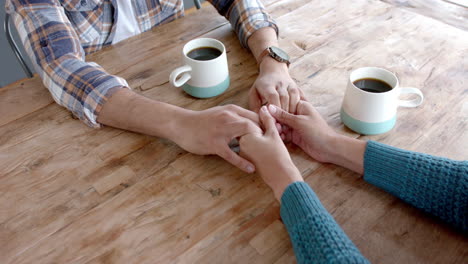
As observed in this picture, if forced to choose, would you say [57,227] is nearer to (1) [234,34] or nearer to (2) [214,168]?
(2) [214,168]

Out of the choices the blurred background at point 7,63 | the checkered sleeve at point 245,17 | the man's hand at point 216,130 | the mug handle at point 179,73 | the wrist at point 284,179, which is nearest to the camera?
the wrist at point 284,179

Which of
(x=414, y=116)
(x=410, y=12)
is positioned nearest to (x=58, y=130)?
(x=414, y=116)

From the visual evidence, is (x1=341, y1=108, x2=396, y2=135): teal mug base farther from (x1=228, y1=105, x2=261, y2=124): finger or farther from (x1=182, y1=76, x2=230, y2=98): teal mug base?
(x1=182, y1=76, x2=230, y2=98): teal mug base

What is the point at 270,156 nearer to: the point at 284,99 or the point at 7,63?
the point at 284,99

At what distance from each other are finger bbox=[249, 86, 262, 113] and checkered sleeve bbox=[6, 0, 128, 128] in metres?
0.34

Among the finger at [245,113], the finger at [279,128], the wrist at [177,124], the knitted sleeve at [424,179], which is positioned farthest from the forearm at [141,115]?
the knitted sleeve at [424,179]

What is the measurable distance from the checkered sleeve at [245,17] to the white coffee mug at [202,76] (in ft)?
0.57

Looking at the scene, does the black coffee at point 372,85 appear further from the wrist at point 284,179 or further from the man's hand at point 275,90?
the wrist at point 284,179

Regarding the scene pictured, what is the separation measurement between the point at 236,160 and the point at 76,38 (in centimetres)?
62

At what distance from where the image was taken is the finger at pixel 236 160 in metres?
0.78

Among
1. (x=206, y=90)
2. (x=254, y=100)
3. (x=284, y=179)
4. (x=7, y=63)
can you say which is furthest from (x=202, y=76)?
(x=7, y=63)

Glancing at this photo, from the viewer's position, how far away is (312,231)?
0.61 metres

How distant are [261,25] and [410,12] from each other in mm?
531

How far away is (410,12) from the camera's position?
4.05ft
